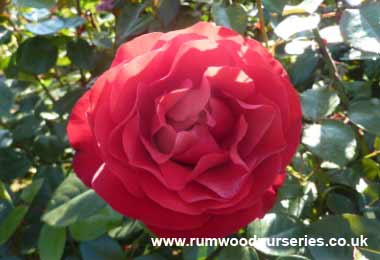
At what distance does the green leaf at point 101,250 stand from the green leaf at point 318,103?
33 centimetres

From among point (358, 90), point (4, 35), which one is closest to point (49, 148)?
Result: point (4, 35)

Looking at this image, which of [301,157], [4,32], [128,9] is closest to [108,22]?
[4,32]

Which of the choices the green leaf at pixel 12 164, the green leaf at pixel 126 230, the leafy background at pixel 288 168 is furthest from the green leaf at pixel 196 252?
the green leaf at pixel 12 164

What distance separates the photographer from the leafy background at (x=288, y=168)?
2.04ft

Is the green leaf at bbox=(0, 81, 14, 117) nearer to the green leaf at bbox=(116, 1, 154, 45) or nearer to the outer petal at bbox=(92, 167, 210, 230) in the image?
the green leaf at bbox=(116, 1, 154, 45)

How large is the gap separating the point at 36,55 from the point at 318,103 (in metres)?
0.54

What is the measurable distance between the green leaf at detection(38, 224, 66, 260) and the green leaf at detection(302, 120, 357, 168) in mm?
334

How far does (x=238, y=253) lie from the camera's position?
62cm

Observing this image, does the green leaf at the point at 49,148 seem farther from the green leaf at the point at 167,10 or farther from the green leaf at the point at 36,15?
the green leaf at the point at 167,10

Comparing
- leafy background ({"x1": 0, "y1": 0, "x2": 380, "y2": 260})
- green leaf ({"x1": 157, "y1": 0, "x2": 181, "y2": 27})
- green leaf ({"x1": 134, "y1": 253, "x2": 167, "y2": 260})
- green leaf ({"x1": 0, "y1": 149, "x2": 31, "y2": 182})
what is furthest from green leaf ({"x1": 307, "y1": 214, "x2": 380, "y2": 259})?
green leaf ({"x1": 0, "y1": 149, "x2": 31, "y2": 182})

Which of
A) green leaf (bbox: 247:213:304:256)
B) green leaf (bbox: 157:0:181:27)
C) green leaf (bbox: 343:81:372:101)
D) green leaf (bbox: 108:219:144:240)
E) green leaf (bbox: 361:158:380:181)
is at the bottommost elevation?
green leaf (bbox: 108:219:144:240)

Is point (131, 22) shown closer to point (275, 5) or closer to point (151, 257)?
point (275, 5)

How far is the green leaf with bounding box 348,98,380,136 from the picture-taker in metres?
0.62

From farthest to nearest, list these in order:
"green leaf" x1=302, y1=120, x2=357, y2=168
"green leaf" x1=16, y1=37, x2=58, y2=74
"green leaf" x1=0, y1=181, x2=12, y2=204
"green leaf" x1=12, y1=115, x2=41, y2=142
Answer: "green leaf" x1=12, y1=115, x2=41, y2=142, "green leaf" x1=16, y1=37, x2=58, y2=74, "green leaf" x1=0, y1=181, x2=12, y2=204, "green leaf" x1=302, y1=120, x2=357, y2=168
